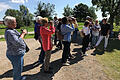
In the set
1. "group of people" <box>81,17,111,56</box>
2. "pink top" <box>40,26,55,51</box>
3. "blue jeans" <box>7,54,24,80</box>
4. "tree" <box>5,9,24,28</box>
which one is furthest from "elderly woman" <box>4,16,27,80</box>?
"tree" <box>5,9,24,28</box>

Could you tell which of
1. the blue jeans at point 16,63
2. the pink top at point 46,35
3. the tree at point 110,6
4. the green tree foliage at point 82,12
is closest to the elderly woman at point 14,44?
the blue jeans at point 16,63

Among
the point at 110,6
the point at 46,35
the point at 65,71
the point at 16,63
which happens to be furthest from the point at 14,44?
the point at 110,6

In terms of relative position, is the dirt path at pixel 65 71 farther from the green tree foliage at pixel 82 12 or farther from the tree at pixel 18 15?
the green tree foliage at pixel 82 12

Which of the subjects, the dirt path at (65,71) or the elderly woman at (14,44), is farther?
the dirt path at (65,71)

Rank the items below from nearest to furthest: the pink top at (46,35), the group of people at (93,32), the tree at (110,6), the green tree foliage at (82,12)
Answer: the pink top at (46,35), the group of people at (93,32), the tree at (110,6), the green tree foliage at (82,12)

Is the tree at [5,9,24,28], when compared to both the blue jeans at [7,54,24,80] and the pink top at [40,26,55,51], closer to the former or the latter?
the pink top at [40,26,55,51]

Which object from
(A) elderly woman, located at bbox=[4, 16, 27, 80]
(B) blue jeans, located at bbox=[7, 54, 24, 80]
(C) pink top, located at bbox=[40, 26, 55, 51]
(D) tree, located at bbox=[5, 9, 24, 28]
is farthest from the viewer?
(D) tree, located at bbox=[5, 9, 24, 28]

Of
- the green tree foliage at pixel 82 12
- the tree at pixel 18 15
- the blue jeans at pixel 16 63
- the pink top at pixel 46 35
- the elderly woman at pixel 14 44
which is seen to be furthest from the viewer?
the green tree foliage at pixel 82 12

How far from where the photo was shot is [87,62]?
5117 millimetres

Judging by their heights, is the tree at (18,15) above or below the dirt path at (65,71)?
above

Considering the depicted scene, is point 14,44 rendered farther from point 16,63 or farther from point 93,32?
point 93,32

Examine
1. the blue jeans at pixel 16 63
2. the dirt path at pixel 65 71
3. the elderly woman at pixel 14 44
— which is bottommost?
the dirt path at pixel 65 71

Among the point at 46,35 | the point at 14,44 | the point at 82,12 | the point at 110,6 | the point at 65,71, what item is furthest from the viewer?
the point at 82,12

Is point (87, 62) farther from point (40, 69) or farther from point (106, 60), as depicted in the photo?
point (40, 69)
